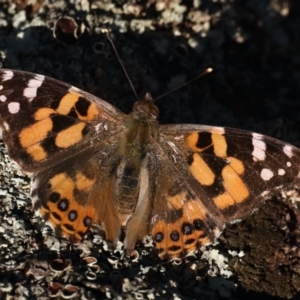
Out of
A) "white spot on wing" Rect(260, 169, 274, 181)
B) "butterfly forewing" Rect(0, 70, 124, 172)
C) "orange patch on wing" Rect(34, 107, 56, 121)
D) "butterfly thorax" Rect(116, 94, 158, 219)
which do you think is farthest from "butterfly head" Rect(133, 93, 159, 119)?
"white spot on wing" Rect(260, 169, 274, 181)

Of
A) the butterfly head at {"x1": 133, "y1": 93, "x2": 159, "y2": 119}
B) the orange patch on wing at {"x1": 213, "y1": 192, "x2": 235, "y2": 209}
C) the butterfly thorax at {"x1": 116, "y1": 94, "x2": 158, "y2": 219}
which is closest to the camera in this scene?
the orange patch on wing at {"x1": 213, "y1": 192, "x2": 235, "y2": 209}

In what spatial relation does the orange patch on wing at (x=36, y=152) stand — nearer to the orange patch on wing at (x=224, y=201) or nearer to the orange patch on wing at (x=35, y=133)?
the orange patch on wing at (x=35, y=133)

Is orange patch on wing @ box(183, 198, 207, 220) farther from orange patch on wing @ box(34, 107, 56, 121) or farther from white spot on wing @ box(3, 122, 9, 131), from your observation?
white spot on wing @ box(3, 122, 9, 131)

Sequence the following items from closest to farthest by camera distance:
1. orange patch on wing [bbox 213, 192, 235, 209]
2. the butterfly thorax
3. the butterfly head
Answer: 1. orange patch on wing [bbox 213, 192, 235, 209]
2. the butterfly thorax
3. the butterfly head

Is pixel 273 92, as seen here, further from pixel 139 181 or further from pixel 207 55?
pixel 139 181

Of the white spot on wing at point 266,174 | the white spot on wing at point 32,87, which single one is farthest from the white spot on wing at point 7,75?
the white spot on wing at point 266,174

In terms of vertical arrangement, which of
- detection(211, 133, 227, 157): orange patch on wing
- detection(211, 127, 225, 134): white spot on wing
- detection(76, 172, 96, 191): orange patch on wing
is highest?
detection(211, 127, 225, 134): white spot on wing

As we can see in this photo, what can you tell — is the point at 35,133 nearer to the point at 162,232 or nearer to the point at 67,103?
the point at 67,103

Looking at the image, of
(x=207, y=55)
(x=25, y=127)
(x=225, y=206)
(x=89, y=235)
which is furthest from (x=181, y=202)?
(x=207, y=55)

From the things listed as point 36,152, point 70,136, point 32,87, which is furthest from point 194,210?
point 32,87
